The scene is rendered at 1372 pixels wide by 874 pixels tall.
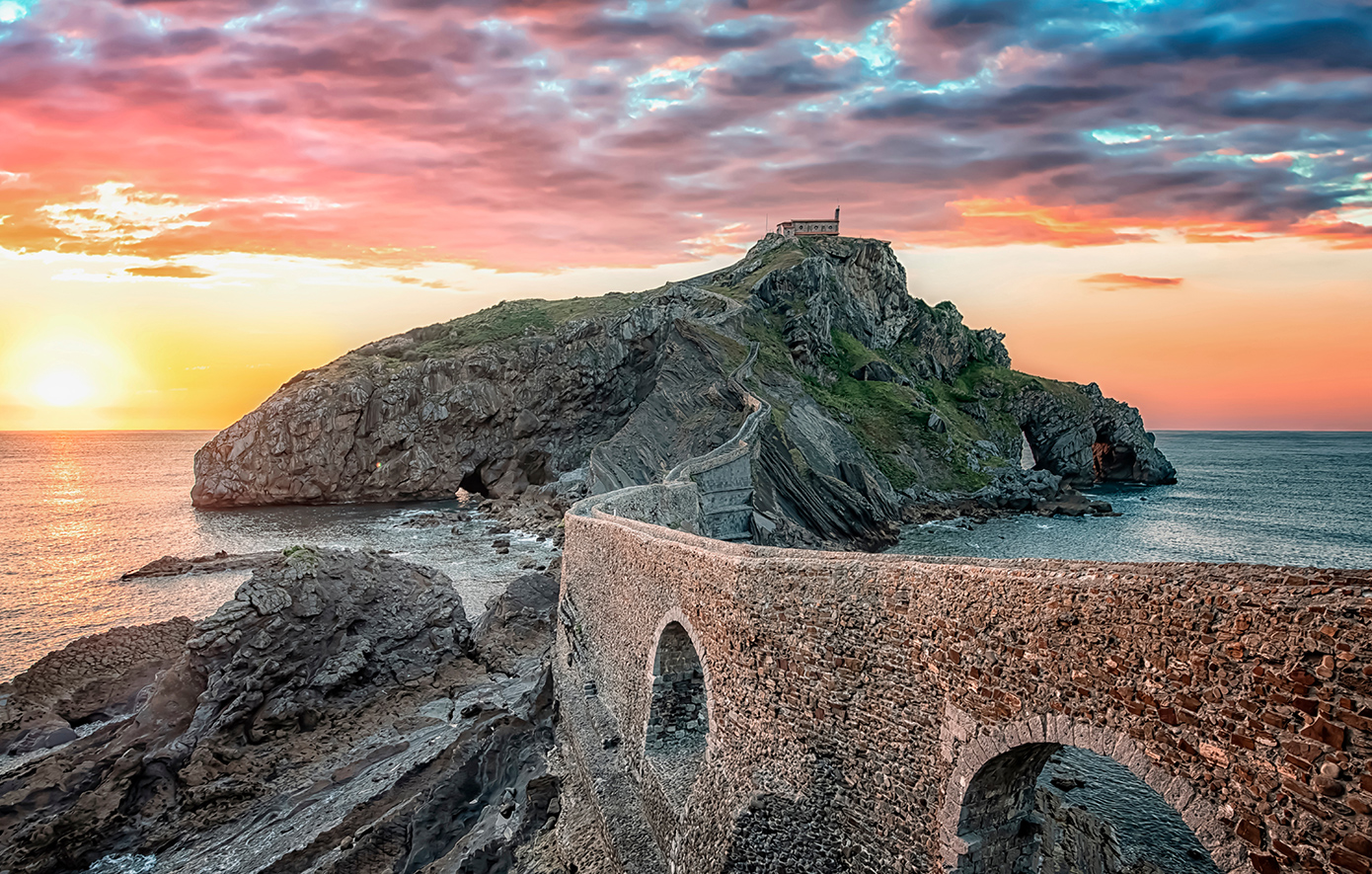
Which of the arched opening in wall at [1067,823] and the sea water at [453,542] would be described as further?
the sea water at [453,542]

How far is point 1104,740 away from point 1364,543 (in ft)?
199

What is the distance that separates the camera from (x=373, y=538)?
5634cm

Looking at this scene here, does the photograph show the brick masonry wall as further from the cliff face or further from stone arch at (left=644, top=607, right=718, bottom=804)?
the cliff face

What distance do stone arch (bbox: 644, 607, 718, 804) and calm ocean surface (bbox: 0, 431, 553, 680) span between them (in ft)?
71.0

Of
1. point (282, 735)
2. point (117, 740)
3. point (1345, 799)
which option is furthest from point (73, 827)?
point (1345, 799)

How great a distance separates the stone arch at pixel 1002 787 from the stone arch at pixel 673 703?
6315mm

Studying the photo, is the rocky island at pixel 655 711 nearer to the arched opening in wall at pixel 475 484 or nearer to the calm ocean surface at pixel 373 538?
the calm ocean surface at pixel 373 538

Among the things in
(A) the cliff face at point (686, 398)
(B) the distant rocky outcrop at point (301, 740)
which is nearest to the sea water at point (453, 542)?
(B) the distant rocky outcrop at point (301, 740)

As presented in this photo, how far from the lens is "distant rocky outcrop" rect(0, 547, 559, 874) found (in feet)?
52.6

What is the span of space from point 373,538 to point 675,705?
4760 cm

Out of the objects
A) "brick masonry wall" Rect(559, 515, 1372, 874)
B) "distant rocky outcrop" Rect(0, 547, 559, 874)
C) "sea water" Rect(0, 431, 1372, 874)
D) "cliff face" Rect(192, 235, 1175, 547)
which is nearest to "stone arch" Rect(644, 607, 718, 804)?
"brick masonry wall" Rect(559, 515, 1372, 874)

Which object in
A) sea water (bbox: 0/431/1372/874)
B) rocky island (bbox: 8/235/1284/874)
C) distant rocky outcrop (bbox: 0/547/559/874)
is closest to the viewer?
rocky island (bbox: 8/235/1284/874)

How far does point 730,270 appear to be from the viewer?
3597 inches

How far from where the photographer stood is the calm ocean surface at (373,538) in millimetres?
39375
